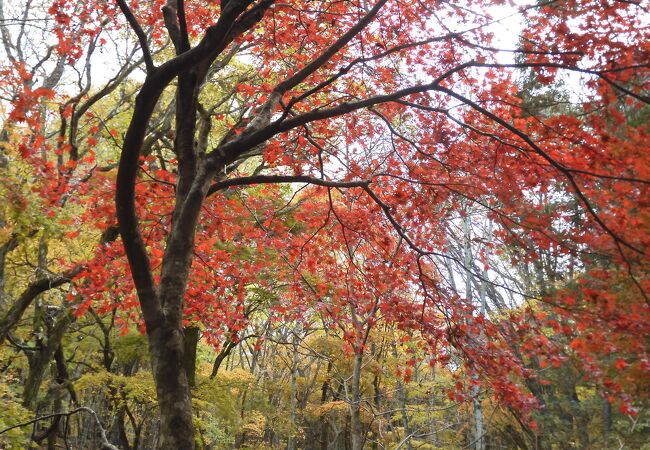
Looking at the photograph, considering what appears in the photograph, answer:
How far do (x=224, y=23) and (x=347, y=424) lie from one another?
Result: 2402 cm

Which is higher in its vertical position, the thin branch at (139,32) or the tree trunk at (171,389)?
the thin branch at (139,32)

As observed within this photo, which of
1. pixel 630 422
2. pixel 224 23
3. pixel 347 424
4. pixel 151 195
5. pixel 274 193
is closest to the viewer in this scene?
pixel 224 23

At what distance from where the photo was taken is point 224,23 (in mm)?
3215

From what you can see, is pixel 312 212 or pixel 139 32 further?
pixel 312 212

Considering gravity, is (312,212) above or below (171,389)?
above

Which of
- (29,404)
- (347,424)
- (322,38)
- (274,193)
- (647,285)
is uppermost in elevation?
(322,38)

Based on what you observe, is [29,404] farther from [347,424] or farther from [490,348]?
[347,424]

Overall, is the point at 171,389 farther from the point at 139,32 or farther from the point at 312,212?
the point at 312,212

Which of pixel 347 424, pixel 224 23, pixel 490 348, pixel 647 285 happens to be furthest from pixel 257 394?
pixel 224 23

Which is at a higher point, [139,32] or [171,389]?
[139,32]

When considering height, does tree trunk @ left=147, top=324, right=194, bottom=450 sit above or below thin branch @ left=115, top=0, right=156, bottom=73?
below

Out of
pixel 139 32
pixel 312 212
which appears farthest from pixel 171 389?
pixel 312 212

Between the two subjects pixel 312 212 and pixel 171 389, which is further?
pixel 312 212

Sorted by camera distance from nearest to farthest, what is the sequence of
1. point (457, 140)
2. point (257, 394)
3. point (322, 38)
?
point (457, 140) < point (322, 38) < point (257, 394)
